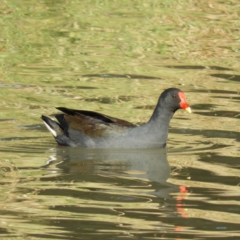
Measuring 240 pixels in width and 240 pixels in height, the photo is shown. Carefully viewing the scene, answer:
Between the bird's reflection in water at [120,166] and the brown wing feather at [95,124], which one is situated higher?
the brown wing feather at [95,124]

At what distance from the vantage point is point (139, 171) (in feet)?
29.3

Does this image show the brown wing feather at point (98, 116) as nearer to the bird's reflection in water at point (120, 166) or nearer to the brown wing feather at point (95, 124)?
the brown wing feather at point (95, 124)

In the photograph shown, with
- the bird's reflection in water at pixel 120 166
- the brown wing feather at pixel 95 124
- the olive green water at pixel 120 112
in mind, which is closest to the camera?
the olive green water at pixel 120 112

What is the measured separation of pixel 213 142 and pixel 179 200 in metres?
2.61

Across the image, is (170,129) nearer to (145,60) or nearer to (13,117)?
(13,117)

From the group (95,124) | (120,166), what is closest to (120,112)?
(95,124)

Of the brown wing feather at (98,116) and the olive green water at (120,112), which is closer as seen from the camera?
the olive green water at (120,112)

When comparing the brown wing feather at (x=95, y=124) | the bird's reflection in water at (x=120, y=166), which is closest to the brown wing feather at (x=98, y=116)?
the brown wing feather at (x=95, y=124)

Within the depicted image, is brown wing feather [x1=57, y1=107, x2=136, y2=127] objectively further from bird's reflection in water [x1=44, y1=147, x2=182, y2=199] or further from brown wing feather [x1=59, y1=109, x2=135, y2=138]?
bird's reflection in water [x1=44, y1=147, x2=182, y2=199]

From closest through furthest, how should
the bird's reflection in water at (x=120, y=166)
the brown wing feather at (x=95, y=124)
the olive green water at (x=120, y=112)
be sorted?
the olive green water at (x=120, y=112) → the bird's reflection in water at (x=120, y=166) → the brown wing feather at (x=95, y=124)

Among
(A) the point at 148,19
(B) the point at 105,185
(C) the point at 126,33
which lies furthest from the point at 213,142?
(A) the point at 148,19

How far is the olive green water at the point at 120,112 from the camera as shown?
281 inches

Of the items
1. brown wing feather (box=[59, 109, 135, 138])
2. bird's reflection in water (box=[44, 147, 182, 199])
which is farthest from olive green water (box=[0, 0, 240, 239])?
brown wing feather (box=[59, 109, 135, 138])

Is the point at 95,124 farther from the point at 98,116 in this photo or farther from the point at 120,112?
the point at 120,112
